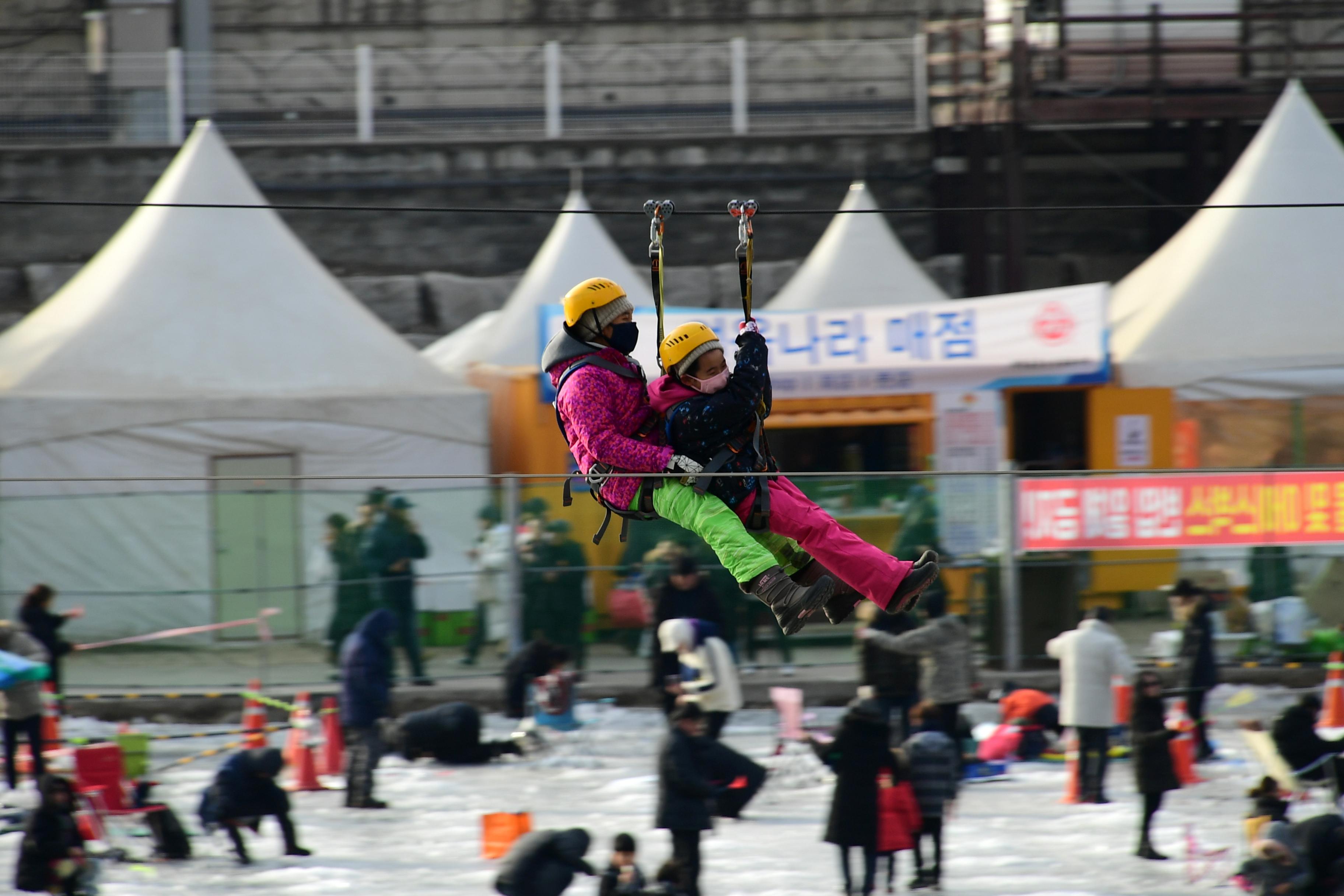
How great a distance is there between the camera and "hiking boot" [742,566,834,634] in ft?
16.6

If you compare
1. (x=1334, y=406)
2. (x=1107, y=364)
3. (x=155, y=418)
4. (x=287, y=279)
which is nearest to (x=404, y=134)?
(x=287, y=279)

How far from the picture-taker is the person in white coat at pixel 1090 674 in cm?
922

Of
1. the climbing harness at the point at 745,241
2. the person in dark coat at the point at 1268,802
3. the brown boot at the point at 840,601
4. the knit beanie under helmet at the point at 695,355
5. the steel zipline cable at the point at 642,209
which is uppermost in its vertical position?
the steel zipline cable at the point at 642,209

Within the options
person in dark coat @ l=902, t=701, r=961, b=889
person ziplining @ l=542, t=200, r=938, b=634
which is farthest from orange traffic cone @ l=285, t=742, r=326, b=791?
person ziplining @ l=542, t=200, r=938, b=634

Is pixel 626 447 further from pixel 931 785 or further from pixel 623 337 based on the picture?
pixel 931 785

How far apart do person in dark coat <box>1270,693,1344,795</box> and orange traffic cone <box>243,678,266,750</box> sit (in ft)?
19.9

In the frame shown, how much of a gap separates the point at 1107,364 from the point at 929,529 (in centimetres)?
264

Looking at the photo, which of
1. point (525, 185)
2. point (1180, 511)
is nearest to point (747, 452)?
point (1180, 511)

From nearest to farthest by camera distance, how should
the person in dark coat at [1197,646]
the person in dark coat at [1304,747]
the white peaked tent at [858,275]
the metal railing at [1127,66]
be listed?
1. the person in dark coat at [1304,747]
2. the person in dark coat at [1197,646]
3. the white peaked tent at [858,275]
4. the metal railing at [1127,66]

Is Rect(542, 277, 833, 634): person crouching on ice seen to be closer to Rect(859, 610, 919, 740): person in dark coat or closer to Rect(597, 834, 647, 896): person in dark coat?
Rect(597, 834, 647, 896): person in dark coat

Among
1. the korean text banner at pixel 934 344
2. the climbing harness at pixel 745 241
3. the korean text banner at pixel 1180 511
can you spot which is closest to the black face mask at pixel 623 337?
the climbing harness at pixel 745 241

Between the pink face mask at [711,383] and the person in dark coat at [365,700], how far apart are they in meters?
5.04

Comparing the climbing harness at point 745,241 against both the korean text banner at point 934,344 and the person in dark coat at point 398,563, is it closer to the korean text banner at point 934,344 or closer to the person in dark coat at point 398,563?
the person in dark coat at point 398,563

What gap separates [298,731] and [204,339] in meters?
3.74
